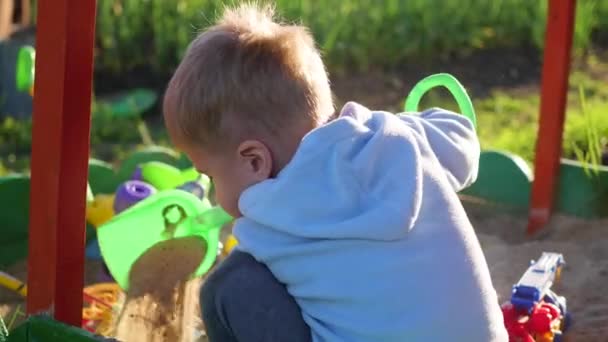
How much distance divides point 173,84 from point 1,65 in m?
3.04

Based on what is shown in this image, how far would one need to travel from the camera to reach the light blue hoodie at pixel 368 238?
1.34m

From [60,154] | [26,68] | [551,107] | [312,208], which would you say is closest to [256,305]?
[312,208]

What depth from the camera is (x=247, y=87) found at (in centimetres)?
138

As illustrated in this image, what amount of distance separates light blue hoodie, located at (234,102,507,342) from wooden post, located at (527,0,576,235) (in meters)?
1.18

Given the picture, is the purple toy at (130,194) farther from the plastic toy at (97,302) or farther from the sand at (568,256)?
the sand at (568,256)

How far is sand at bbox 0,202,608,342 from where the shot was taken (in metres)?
1.84

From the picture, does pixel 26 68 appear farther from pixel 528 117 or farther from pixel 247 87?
pixel 528 117

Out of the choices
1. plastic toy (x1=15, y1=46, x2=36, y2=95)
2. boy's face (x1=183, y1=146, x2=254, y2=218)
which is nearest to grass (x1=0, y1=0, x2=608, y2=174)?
plastic toy (x1=15, y1=46, x2=36, y2=95)

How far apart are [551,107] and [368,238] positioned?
1.34 metres

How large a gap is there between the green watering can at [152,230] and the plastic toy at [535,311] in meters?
0.54

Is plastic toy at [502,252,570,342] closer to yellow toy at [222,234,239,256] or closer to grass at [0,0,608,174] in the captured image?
yellow toy at [222,234,239,256]

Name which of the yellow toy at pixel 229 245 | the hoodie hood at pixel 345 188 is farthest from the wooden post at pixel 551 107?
the hoodie hood at pixel 345 188

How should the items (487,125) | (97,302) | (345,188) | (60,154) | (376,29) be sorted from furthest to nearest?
(376,29), (487,125), (97,302), (60,154), (345,188)

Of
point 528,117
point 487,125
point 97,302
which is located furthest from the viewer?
point 528,117
